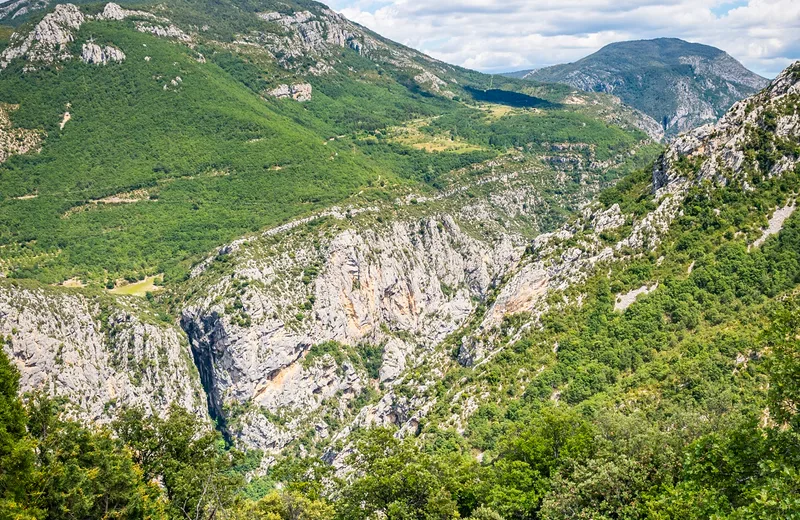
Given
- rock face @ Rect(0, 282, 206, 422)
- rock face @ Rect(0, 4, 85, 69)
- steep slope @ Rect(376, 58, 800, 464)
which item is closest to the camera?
steep slope @ Rect(376, 58, 800, 464)

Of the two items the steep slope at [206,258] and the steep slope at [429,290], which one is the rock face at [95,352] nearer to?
the steep slope at [206,258]

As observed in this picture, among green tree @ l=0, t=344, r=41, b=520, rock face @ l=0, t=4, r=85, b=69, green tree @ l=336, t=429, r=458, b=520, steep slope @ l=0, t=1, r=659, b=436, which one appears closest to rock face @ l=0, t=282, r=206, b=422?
steep slope @ l=0, t=1, r=659, b=436

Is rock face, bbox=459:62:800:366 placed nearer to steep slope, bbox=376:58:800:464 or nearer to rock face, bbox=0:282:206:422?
steep slope, bbox=376:58:800:464

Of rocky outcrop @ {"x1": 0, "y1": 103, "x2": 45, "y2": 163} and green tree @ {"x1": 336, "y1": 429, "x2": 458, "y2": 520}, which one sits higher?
rocky outcrop @ {"x1": 0, "y1": 103, "x2": 45, "y2": 163}

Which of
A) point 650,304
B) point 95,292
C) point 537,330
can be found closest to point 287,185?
point 95,292

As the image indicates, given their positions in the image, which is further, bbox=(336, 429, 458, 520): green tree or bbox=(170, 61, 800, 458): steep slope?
bbox=(170, 61, 800, 458): steep slope

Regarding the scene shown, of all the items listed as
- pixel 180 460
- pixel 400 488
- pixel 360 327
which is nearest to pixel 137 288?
pixel 360 327

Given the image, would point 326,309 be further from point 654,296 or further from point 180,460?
point 180,460

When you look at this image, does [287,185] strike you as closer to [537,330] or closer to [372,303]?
[372,303]
